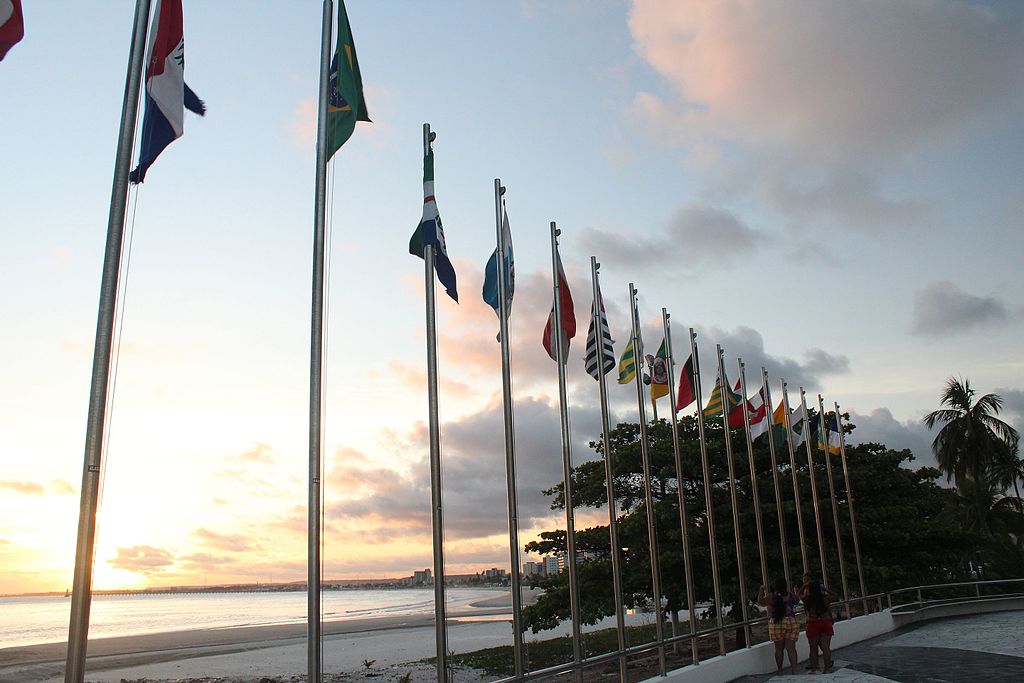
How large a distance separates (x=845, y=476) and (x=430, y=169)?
65.0 ft

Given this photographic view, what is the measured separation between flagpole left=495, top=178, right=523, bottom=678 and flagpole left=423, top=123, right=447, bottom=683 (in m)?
1.28

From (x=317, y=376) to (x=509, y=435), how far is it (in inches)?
186

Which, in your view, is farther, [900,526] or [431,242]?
[900,526]

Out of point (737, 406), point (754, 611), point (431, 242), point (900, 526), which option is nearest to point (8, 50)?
point (431, 242)

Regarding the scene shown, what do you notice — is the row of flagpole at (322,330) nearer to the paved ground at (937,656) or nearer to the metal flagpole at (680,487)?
the metal flagpole at (680,487)

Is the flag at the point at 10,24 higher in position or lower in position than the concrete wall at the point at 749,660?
higher

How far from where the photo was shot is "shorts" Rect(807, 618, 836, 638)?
15.6m

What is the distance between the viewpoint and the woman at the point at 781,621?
15.8 meters

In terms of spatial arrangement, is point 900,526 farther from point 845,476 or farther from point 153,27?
point 153,27

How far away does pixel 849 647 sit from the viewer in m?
20.1

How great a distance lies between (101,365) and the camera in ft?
23.7

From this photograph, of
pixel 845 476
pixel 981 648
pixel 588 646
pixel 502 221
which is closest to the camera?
pixel 502 221

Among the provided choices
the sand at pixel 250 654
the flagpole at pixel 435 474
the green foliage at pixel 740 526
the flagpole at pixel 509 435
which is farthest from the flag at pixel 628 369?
the sand at pixel 250 654

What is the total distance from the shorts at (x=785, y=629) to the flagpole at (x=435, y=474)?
7452 mm
